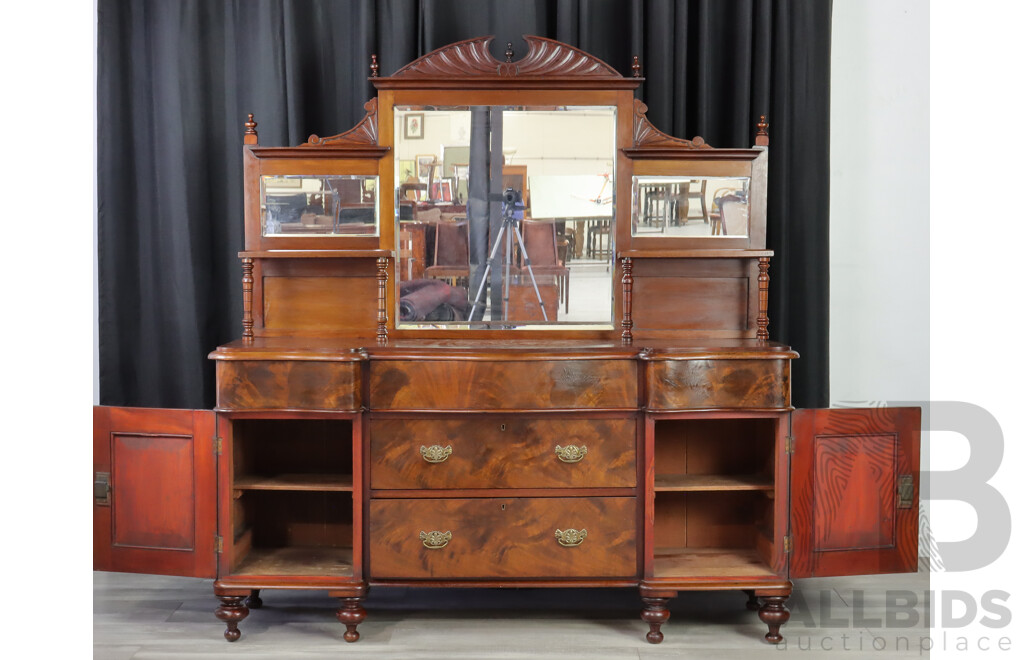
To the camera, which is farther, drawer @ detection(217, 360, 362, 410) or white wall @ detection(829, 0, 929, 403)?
white wall @ detection(829, 0, 929, 403)

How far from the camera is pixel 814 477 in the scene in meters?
2.63

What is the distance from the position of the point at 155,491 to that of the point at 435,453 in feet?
3.07

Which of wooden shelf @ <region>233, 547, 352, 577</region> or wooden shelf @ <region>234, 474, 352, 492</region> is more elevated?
wooden shelf @ <region>234, 474, 352, 492</region>

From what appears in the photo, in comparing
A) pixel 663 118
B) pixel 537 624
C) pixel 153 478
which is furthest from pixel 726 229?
pixel 153 478

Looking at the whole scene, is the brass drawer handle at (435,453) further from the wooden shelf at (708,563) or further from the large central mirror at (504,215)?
the wooden shelf at (708,563)

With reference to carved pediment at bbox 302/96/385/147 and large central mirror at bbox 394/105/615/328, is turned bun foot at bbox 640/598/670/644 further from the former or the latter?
carved pediment at bbox 302/96/385/147

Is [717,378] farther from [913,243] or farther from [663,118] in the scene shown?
[913,243]

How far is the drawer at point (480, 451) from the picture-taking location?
256cm

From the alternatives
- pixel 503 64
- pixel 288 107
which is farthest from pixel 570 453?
pixel 288 107

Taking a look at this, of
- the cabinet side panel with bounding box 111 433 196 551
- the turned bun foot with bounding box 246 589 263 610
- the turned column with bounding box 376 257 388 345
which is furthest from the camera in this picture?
the turned bun foot with bounding box 246 589 263 610

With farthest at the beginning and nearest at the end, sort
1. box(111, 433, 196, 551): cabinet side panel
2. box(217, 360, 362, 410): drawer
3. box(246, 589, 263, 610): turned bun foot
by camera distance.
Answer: box(246, 589, 263, 610): turned bun foot
box(111, 433, 196, 551): cabinet side panel
box(217, 360, 362, 410): drawer

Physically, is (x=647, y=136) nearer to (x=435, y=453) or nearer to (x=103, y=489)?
(x=435, y=453)

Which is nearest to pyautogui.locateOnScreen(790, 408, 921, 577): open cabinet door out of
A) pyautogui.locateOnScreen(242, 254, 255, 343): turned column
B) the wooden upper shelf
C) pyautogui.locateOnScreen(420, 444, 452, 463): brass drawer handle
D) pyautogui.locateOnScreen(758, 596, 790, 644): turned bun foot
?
pyautogui.locateOnScreen(758, 596, 790, 644): turned bun foot

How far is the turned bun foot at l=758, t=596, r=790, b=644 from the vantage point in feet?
8.52
